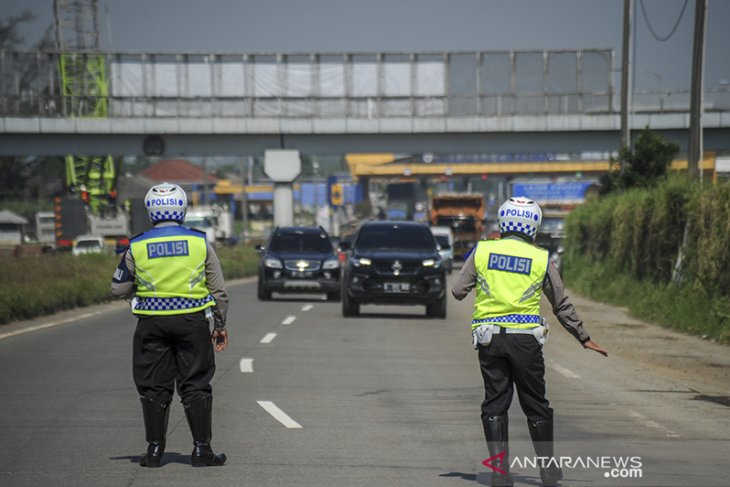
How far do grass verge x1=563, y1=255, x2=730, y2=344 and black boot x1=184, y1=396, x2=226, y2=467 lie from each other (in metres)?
12.6

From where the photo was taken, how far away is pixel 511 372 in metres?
7.84

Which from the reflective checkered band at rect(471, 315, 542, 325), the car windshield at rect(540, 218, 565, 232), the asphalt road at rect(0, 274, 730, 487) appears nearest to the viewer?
the reflective checkered band at rect(471, 315, 542, 325)

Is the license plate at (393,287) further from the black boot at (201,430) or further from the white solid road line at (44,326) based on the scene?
the black boot at (201,430)

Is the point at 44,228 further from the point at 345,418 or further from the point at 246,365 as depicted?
the point at 345,418

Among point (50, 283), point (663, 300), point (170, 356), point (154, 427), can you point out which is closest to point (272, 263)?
point (50, 283)

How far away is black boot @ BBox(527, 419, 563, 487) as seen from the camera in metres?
7.76

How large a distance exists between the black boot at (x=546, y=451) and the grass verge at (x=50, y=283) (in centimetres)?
1729

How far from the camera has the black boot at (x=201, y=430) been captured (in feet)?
27.8

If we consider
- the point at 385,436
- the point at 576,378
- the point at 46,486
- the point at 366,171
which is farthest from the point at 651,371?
the point at 366,171

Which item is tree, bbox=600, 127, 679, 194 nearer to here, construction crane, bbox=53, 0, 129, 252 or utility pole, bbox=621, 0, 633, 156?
utility pole, bbox=621, 0, 633, 156

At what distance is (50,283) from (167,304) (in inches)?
815

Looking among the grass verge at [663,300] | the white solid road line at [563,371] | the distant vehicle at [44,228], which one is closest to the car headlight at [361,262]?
the grass verge at [663,300]

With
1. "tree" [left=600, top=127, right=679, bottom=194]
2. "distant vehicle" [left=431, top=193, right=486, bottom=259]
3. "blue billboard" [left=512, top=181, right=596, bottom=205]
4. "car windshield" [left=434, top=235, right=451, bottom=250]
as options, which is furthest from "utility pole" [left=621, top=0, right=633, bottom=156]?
"blue billboard" [left=512, top=181, right=596, bottom=205]

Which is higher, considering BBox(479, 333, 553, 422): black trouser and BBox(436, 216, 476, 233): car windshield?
BBox(479, 333, 553, 422): black trouser
